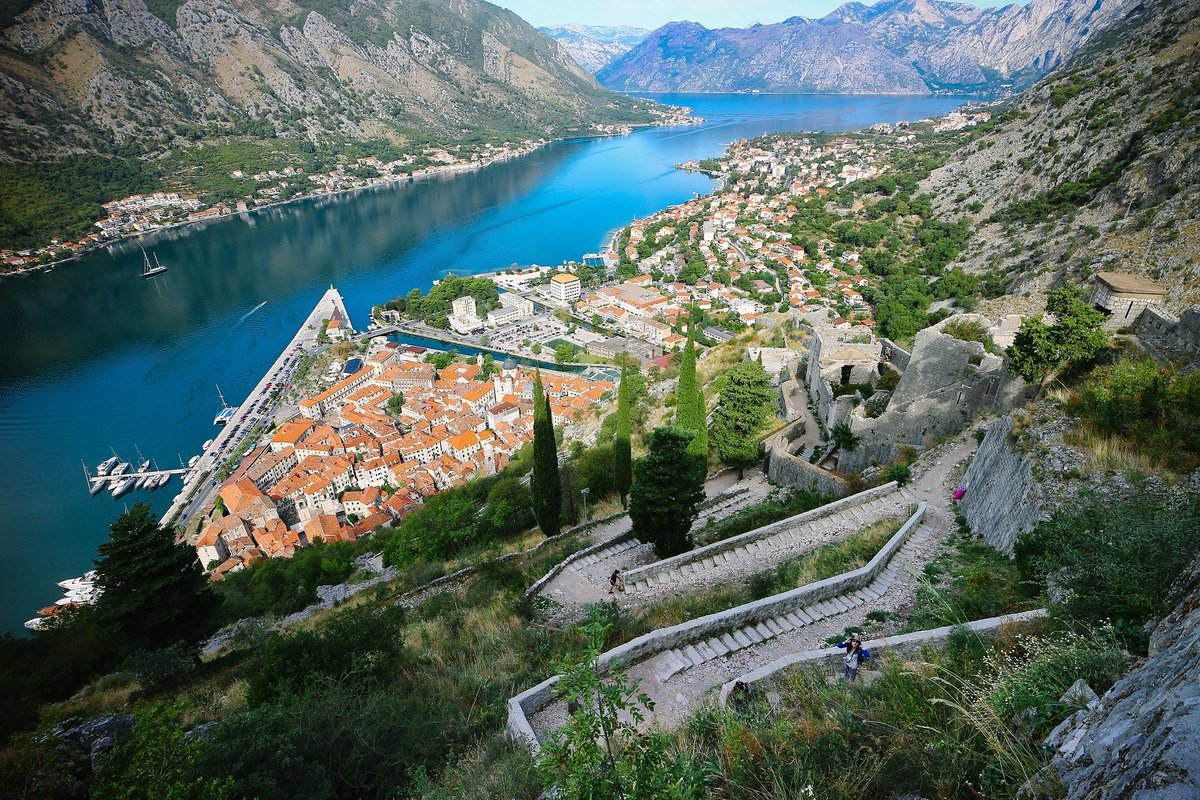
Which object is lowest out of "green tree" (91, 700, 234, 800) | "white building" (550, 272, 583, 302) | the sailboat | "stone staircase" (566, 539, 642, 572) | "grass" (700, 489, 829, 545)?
"white building" (550, 272, 583, 302)

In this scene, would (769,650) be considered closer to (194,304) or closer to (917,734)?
(917,734)

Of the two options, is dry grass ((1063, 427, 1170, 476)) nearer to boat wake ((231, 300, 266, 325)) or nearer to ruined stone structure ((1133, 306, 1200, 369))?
ruined stone structure ((1133, 306, 1200, 369))

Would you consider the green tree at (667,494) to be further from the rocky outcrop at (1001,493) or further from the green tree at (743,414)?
the green tree at (743,414)

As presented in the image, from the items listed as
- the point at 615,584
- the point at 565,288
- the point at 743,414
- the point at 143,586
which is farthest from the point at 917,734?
the point at 565,288

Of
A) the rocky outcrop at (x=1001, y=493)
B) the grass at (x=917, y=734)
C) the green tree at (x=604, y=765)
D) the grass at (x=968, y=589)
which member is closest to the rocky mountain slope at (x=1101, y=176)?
the rocky outcrop at (x=1001, y=493)

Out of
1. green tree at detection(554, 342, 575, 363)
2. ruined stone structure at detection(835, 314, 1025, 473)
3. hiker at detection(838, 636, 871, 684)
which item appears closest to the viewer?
hiker at detection(838, 636, 871, 684)

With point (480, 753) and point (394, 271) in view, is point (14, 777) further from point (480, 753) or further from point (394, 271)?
point (394, 271)

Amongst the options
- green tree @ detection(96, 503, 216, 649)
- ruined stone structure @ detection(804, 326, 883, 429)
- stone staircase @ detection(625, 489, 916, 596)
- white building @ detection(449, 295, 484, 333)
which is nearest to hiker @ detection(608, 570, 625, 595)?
stone staircase @ detection(625, 489, 916, 596)
